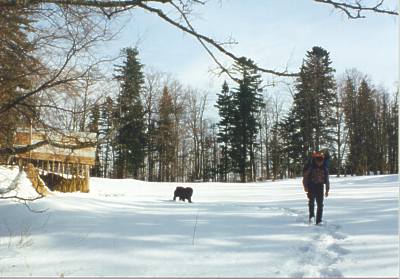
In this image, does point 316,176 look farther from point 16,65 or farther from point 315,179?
point 16,65

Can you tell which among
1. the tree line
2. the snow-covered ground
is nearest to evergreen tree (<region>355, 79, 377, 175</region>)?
the tree line

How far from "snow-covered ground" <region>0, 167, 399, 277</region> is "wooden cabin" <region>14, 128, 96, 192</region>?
1.29 m

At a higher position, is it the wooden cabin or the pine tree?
the pine tree

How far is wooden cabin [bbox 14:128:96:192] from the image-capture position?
20.9 ft

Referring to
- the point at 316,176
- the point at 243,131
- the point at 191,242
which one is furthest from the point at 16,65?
the point at 243,131

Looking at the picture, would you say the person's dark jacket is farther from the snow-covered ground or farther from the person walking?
the snow-covered ground

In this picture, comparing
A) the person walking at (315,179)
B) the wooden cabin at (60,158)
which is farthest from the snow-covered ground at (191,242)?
the wooden cabin at (60,158)

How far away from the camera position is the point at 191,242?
6.96 m

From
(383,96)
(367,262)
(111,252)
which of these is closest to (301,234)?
(367,262)

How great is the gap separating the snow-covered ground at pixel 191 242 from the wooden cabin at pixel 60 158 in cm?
129

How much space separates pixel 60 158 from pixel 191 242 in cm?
261

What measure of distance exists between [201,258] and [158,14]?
129 inches

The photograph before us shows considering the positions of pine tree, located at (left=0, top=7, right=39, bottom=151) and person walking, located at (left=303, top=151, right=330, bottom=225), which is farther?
person walking, located at (left=303, top=151, right=330, bottom=225)

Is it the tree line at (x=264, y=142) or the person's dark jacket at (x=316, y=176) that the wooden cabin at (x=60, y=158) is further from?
the tree line at (x=264, y=142)
